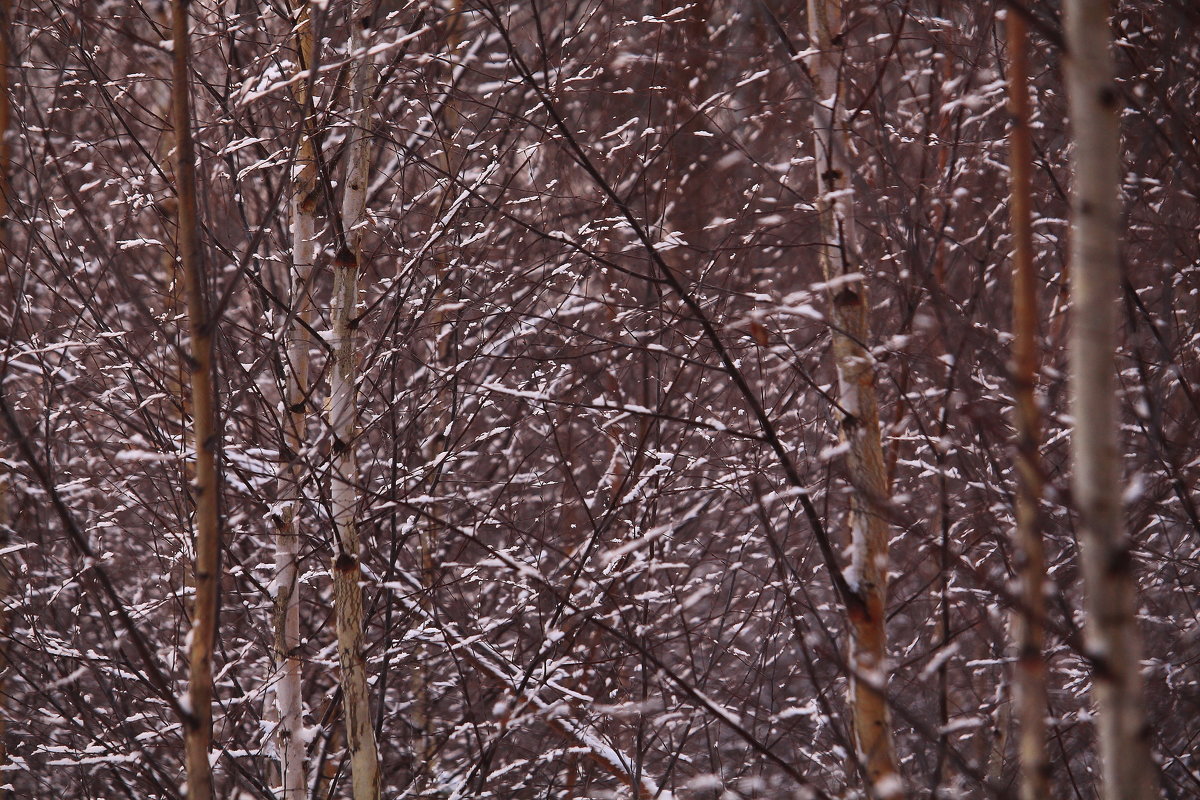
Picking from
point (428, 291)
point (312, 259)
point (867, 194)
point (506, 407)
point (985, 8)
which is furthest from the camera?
point (506, 407)

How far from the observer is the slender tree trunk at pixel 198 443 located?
5.64 feet

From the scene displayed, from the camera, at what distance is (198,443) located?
5.66ft

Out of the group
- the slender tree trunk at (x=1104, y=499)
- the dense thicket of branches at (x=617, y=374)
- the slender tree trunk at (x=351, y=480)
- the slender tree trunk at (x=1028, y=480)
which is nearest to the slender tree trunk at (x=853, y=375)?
the dense thicket of branches at (x=617, y=374)

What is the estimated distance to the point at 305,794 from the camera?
116 inches

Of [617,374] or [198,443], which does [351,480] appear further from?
[617,374]

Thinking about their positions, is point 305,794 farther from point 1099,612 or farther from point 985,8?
point 985,8

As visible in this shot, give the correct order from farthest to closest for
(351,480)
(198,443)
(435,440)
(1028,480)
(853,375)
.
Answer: (435,440) < (351,480) < (853,375) < (198,443) < (1028,480)

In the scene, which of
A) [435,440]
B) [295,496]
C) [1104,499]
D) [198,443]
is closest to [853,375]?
[1104,499]

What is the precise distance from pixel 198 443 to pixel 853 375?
151 cm

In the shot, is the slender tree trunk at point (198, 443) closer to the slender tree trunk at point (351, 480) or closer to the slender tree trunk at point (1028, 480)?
the slender tree trunk at point (351, 480)

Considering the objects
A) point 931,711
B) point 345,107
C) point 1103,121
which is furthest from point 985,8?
point 931,711

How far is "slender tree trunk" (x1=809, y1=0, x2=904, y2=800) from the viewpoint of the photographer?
2125mm

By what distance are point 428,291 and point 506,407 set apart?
1.53 meters

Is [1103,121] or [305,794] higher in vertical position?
[1103,121]
